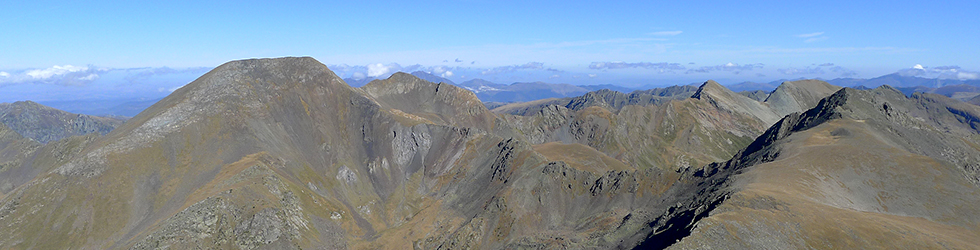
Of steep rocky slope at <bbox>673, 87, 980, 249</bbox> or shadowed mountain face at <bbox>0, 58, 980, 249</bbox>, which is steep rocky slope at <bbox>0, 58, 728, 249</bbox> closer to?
shadowed mountain face at <bbox>0, 58, 980, 249</bbox>

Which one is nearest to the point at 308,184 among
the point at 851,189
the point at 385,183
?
the point at 385,183

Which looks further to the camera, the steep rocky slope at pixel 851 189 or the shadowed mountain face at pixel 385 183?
the shadowed mountain face at pixel 385 183

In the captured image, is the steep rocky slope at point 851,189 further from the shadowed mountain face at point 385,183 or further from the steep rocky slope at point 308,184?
the steep rocky slope at point 308,184

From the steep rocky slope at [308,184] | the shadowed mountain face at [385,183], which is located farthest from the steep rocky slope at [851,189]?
the steep rocky slope at [308,184]

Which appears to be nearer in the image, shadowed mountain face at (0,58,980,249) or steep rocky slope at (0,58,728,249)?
shadowed mountain face at (0,58,980,249)

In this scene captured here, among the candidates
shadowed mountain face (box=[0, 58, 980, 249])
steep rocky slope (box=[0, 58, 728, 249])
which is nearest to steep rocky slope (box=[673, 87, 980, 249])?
shadowed mountain face (box=[0, 58, 980, 249])
